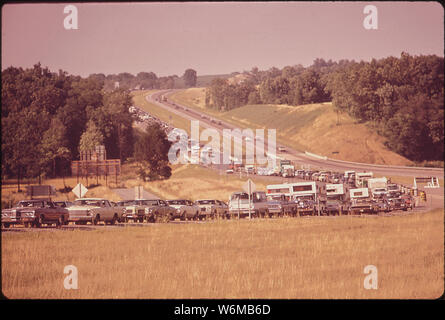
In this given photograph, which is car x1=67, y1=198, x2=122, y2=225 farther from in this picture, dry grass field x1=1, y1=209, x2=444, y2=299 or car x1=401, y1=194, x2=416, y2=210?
car x1=401, y1=194, x2=416, y2=210

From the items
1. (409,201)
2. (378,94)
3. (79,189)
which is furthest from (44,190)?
(378,94)

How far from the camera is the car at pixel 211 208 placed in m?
37.6

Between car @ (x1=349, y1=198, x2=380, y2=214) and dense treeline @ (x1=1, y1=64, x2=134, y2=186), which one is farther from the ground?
dense treeline @ (x1=1, y1=64, x2=134, y2=186)

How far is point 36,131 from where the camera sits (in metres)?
24.8

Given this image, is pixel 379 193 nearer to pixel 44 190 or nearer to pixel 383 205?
pixel 383 205

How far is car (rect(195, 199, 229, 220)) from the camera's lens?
37.6m

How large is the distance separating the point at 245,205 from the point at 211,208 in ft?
7.30

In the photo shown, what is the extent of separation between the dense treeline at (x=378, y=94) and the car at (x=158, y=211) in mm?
6633

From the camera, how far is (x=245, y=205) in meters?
37.7

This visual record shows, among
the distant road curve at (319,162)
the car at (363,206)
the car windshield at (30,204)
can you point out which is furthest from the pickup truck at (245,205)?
the car windshield at (30,204)

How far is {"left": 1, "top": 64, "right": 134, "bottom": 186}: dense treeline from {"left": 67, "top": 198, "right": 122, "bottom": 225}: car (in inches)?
160

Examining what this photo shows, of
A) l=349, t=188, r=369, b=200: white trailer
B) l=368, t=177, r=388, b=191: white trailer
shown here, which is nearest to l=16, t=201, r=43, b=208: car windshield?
l=349, t=188, r=369, b=200: white trailer
